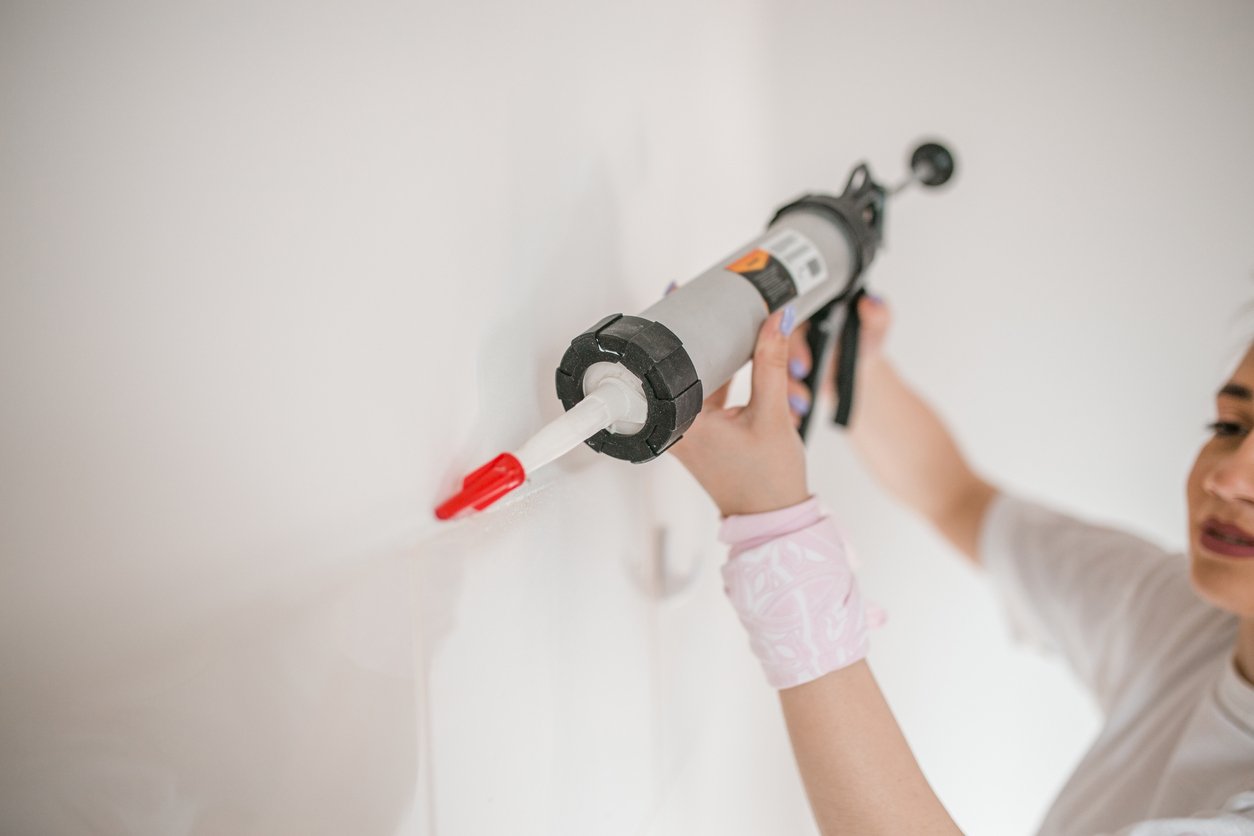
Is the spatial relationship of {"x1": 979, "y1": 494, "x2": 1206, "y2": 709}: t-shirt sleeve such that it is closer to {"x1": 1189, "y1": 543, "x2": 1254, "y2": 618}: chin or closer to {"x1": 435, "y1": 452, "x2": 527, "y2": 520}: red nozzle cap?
{"x1": 1189, "y1": 543, "x2": 1254, "y2": 618}: chin

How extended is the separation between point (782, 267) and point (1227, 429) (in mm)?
513

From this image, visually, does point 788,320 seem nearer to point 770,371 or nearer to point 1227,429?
point 770,371

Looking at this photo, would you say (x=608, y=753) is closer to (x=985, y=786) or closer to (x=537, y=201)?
(x=537, y=201)

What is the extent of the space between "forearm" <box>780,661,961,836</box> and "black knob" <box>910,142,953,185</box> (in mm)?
571

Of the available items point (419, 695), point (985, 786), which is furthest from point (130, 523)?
point (985, 786)

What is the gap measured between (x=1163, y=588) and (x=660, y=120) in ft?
2.60

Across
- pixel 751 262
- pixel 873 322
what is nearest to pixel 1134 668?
pixel 873 322

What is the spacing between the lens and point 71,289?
28 centimetres

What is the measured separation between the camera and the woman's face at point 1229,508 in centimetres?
70

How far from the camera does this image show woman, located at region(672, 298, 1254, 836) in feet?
1.82

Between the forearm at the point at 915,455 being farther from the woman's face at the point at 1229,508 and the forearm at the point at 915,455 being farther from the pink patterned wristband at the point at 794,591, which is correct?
the pink patterned wristband at the point at 794,591

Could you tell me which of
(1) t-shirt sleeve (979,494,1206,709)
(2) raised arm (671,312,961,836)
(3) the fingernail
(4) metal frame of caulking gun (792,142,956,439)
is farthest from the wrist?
(1) t-shirt sleeve (979,494,1206,709)

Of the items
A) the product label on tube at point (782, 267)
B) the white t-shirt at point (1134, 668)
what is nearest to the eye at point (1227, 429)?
the white t-shirt at point (1134, 668)

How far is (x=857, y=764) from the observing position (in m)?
0.55
